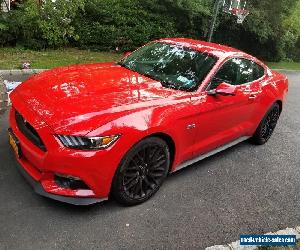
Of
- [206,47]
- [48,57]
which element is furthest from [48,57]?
[206,47]

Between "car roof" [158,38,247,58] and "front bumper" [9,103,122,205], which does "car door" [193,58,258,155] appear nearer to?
"car roof" [158,38,247,58]

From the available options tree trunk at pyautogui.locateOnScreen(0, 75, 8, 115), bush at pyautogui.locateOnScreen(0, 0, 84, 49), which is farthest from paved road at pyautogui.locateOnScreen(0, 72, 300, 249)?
bush at pyautogui.locateOnScreen(0, 0, 84, 49)

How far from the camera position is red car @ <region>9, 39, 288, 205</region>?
3.71 meters

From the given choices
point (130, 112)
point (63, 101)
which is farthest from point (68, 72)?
point (130, 112)

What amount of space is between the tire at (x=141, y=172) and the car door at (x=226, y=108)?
2.17 feet

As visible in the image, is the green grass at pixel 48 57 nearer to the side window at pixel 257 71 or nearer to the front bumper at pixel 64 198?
the side window at pixel 257 71

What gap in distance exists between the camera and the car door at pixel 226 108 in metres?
4.79

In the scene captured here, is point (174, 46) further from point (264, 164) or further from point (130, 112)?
point (264, 164)

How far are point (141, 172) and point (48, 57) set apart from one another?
703 cm

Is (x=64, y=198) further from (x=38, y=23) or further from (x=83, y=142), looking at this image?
(x=38, y=23)

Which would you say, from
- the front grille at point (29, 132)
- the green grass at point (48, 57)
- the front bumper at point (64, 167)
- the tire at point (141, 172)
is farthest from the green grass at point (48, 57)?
the tire at point (141, 172)

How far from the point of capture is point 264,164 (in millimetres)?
5965

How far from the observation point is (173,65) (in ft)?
16.8

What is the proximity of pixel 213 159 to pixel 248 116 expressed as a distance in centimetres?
80
